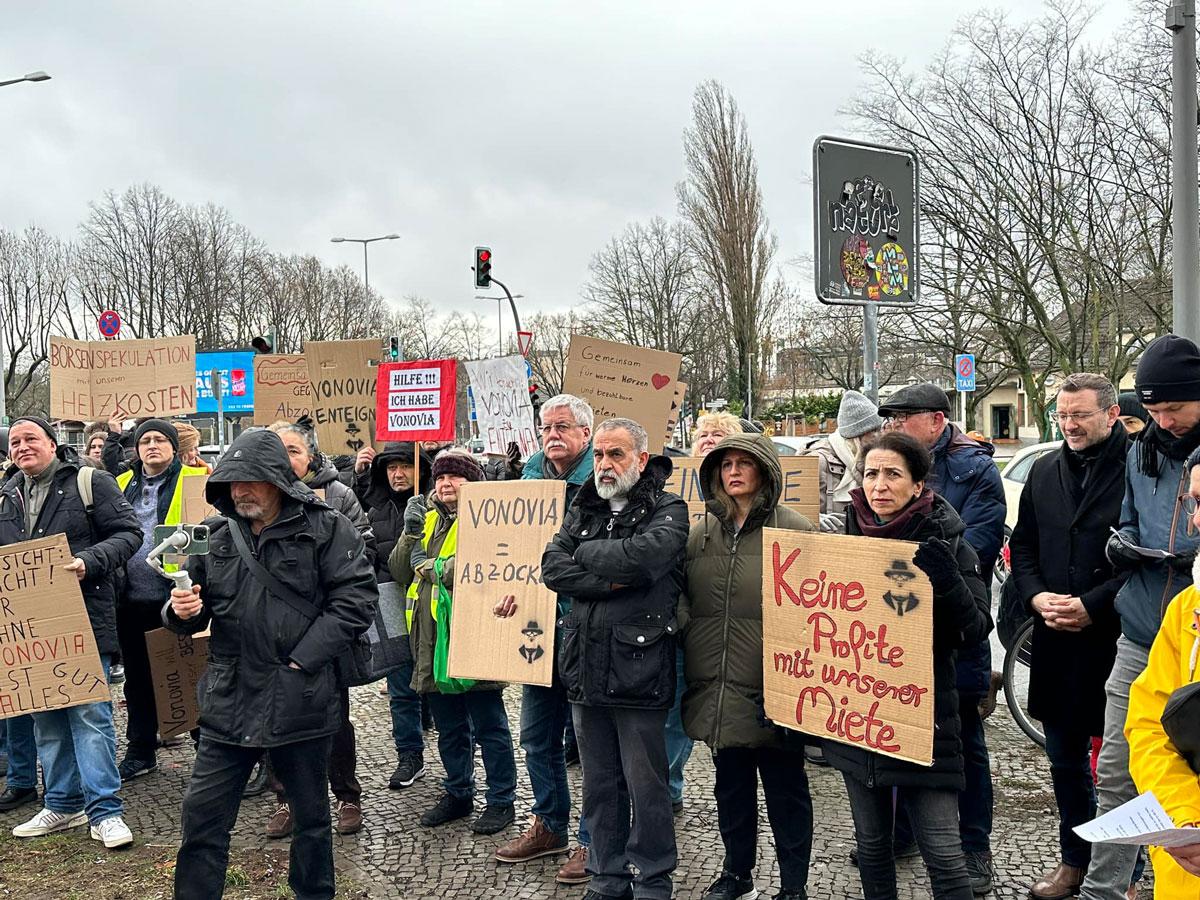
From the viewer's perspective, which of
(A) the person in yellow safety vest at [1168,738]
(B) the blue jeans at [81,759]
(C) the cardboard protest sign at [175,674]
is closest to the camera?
(A) the person in yellow safety vest at [1168,738]

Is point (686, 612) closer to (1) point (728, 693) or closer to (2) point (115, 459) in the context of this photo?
(1) point (728, 693)

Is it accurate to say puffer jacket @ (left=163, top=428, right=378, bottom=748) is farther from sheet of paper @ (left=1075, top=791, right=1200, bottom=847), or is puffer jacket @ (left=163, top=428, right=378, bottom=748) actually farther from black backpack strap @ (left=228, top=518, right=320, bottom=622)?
sheet of paper @ (left=1075, top=791, right=1200, bottom=847)

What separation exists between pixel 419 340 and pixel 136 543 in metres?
50.9

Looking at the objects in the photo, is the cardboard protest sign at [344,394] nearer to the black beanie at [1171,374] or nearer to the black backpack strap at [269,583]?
the black backpack strap at [269,583]

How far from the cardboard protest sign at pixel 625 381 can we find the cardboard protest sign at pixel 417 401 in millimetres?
764

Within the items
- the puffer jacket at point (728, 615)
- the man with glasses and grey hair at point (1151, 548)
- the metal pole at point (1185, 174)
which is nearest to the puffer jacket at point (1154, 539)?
the man with glasses and grey hair at point (1151, 548)

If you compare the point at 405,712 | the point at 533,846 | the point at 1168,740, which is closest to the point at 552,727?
the point at 533,846

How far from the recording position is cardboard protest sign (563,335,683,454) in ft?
20.7

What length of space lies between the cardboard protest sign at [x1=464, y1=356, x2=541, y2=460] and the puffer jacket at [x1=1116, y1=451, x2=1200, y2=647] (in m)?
4.11

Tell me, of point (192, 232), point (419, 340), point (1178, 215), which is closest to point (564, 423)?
point (1178, 215)

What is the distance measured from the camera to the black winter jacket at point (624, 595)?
3803 mm

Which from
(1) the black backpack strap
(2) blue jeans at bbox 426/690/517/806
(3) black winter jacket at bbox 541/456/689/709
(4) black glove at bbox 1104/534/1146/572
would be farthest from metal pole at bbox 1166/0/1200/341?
(1) the black backpack strap

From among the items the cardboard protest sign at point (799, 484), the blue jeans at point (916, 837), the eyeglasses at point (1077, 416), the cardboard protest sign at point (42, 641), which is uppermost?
the eyeglasses at point (1077, 416)

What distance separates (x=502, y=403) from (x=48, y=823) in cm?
367
